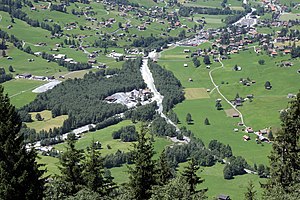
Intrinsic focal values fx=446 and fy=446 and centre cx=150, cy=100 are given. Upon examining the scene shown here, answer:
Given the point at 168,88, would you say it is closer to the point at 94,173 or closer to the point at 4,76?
the point at 4,76

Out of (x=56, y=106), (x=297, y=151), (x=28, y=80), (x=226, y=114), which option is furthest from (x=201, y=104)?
(x=297, y=151)

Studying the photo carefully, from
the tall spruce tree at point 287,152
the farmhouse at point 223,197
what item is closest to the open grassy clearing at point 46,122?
Answer: the farmhouse at point 223,197

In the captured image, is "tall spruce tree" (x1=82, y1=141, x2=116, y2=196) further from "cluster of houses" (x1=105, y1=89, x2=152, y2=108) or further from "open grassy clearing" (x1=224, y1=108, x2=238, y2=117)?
"cluster of houses" (x1=105, y1=89, x2=152, y2=108)

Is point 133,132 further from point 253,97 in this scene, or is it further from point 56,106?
point 253,97

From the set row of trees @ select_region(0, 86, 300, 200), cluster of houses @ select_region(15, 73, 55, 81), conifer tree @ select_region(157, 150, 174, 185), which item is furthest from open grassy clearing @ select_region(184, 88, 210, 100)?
conifer tree @ select_region(157, 150, 174, 185)

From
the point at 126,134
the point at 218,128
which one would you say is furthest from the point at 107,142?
the point at 218,128
